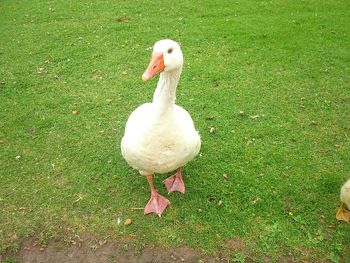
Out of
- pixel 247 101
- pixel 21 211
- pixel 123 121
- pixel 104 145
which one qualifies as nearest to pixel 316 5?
pixel 247 101

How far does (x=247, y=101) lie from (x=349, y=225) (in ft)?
7.96

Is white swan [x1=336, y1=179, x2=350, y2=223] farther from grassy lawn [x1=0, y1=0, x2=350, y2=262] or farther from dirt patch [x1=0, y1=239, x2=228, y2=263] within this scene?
dirt patch [x1=0, y1=239, x2=228, y2=263]

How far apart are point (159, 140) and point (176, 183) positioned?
1.11 meters

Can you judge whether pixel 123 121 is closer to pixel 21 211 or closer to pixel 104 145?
pixel 104 145

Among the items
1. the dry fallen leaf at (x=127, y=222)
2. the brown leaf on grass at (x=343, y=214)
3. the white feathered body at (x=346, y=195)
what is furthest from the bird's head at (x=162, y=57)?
the brown leaf on grass at (x=343, y=214)

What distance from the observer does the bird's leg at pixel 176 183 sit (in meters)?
4.22

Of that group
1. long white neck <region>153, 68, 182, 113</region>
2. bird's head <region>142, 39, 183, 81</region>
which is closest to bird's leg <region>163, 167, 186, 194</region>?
long white neck <region>153, 68, 182, 113</region>

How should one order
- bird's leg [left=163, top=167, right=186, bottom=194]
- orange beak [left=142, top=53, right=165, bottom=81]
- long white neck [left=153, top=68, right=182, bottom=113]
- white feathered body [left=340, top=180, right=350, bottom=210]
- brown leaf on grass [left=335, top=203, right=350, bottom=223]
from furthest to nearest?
1. bird's leg [left=163, top=167, right=186, bottom=194]
2. brown leaf on grass [left=335, top=203, right=350, bottom=223]
3. white feathered body [left=340, top=180, right=350, bottom=210]
4. long white neck [left=153, top=68, right=182, bottom=113]
5. orange beak [left=142, top=53, right=165, bottom=81]

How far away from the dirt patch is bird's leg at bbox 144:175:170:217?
1.45ft

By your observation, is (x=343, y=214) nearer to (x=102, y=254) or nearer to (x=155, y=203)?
(x=155, y=203)

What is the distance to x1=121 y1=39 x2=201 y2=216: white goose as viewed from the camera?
2.97m

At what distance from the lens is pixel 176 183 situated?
4242 millimetres

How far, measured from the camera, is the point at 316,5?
795 centimetres

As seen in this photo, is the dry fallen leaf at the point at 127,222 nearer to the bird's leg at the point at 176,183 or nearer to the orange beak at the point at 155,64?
the bird's leg at the point at 176,183
